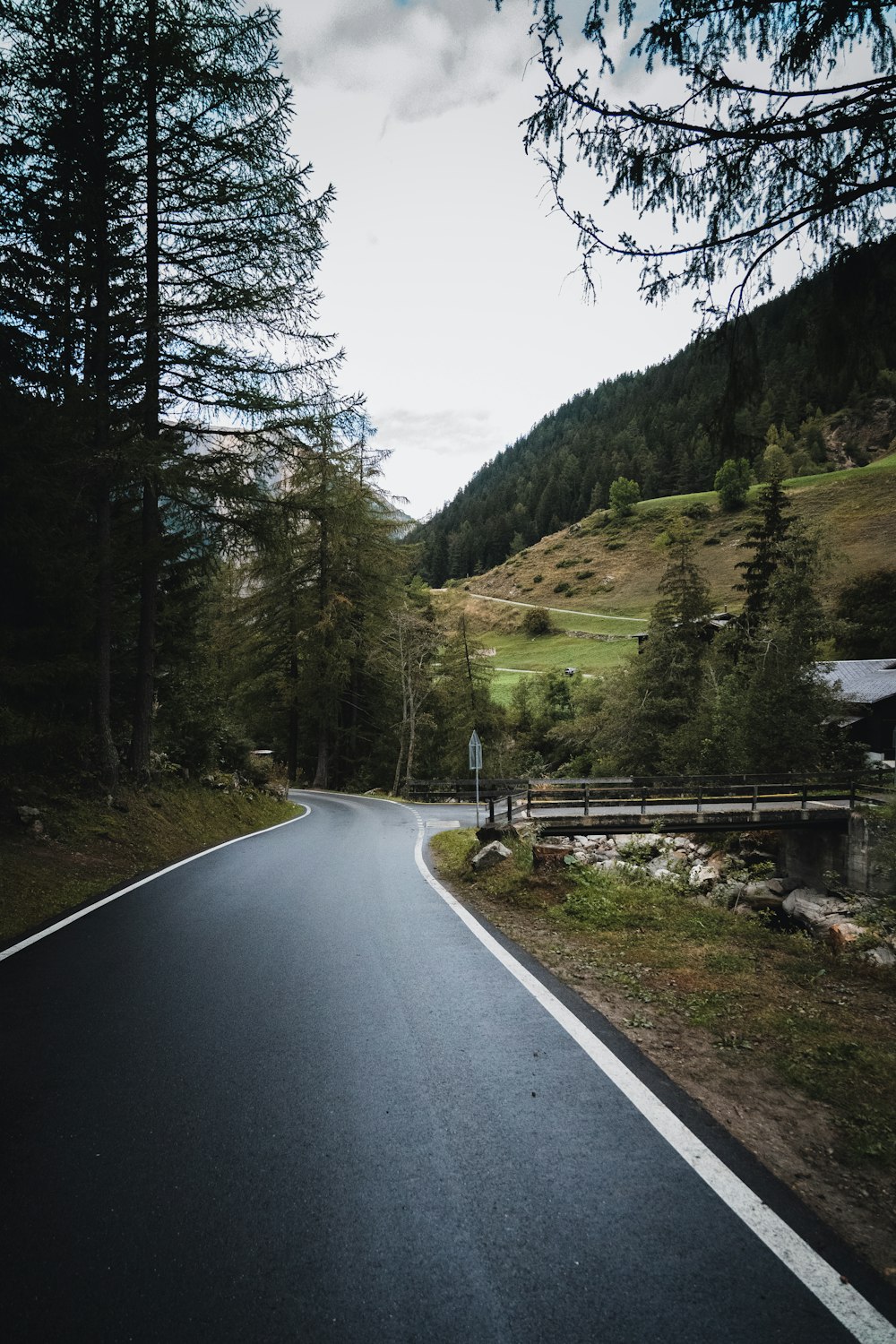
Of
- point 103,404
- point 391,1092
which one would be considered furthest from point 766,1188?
point 103,404

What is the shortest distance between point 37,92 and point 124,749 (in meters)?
12.2

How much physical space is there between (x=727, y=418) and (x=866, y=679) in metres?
38.3

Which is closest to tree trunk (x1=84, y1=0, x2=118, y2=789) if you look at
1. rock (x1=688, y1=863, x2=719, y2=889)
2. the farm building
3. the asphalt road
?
the asphalt road

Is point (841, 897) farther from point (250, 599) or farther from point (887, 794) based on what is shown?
point (250, 599)

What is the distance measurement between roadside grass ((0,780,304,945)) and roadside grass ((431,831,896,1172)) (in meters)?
5.08

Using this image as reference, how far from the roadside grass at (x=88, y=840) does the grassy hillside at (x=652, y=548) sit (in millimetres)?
51966

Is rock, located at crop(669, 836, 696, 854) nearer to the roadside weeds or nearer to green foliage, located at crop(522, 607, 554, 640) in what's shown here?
the roadside weeds

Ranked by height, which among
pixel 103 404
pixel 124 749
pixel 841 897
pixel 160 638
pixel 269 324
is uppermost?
pixel 269 324

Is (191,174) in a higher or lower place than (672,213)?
higher

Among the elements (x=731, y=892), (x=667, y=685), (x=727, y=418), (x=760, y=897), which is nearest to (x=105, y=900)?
(x=727, y=418)

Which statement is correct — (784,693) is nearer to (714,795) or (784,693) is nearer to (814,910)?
(714,795)

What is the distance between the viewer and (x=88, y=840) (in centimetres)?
997

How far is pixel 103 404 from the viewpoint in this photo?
36.6 feet

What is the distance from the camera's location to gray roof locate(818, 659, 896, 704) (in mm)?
33094
